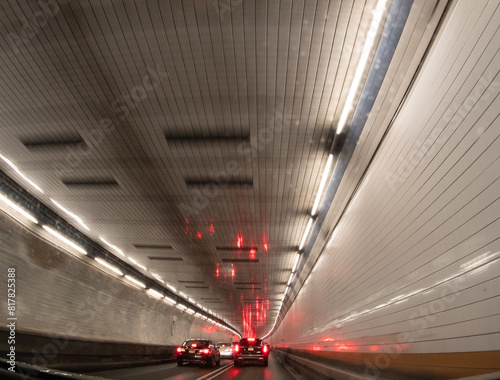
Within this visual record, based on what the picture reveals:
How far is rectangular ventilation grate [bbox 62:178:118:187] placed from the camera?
12.4 meters

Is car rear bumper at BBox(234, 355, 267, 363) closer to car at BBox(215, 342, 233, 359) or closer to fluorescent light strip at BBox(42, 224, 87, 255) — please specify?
car at BBox(215, 342, 233, 359)

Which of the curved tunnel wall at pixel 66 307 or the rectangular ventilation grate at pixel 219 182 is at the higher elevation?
the rectangular ventilation grate at pixel 219 182

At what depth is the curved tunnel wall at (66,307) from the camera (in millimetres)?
12508

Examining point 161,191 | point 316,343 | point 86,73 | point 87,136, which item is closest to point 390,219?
point 86,73

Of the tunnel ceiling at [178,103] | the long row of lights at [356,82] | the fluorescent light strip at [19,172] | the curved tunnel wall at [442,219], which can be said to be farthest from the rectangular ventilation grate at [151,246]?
the curved tunnel wall at [442,219]

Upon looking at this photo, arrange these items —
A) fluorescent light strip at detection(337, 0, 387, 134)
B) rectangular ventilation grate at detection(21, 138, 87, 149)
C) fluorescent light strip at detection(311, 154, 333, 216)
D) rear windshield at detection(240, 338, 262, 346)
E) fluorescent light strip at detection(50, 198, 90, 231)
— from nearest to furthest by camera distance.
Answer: fluorescent light strip at detection(337, 0, 387, 134), rectangular ventilation grate at detection(21, 138, 87, 149), fluorescent light strip at detection(311, 154, 333, 216), fluorescent light strip at detection(50, 198, 90, 231), rear windshield at detection(240, 338, 262, 346)

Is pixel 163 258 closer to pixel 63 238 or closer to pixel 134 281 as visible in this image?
pixel 134 281

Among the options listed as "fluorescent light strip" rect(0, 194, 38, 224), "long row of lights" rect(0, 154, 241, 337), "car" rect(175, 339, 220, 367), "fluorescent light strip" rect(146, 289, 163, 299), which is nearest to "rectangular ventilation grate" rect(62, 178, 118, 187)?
"long row of lights" rect(0, 154, 241, 337)

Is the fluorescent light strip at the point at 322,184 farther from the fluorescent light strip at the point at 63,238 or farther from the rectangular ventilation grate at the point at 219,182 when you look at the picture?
the fluorescent light strip at the point at 63,238

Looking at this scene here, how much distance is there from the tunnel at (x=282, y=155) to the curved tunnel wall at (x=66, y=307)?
10cm

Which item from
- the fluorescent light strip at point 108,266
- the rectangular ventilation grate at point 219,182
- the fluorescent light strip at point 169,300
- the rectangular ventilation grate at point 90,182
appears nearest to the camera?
the rectangular ventilation grate at point 219,182

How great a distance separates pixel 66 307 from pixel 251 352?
1154 centimetres

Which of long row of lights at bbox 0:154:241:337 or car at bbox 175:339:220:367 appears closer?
long row of lights at bbox 0:154:241:337

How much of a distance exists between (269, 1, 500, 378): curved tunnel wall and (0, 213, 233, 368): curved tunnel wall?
10.1 metres
